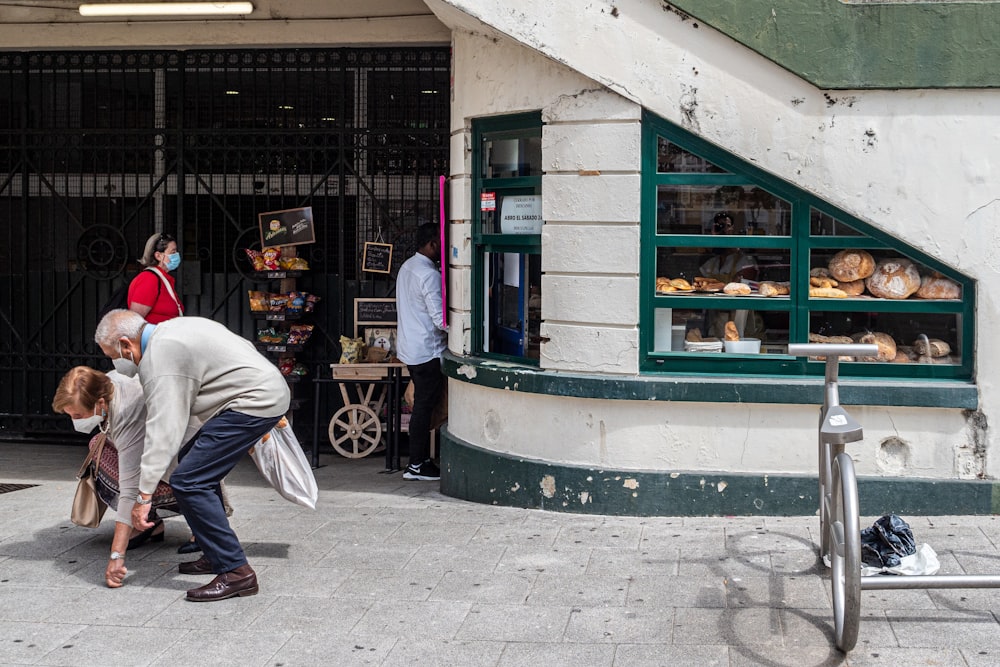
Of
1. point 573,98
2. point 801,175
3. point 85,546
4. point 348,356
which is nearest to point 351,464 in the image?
point 348,356

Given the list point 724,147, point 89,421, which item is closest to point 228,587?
point 89,421

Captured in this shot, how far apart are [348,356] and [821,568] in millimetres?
4643

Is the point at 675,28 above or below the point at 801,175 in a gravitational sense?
above

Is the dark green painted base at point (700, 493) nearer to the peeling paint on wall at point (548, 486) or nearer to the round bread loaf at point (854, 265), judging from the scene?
the peeling paint on wall at point (548, 486)

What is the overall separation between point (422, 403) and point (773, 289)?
9.60 feet

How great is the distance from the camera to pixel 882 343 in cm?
743

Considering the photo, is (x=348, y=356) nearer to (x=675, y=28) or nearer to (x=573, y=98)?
(x=573, y=98)

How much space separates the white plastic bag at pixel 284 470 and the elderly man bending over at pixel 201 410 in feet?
1.44

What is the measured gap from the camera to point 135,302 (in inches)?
351

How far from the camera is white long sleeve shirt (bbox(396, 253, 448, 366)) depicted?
29.2 feet

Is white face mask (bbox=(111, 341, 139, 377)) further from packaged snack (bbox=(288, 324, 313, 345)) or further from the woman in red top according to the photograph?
packaged snack (bbox=(288, 324, 313, 345))

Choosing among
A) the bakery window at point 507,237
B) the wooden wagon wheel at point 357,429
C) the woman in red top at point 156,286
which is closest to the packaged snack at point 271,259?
the woman in red top at point 156,286

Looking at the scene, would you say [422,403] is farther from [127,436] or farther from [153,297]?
[127,436]

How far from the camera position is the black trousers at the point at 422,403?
9.05m
